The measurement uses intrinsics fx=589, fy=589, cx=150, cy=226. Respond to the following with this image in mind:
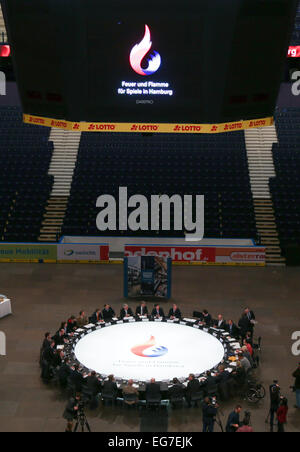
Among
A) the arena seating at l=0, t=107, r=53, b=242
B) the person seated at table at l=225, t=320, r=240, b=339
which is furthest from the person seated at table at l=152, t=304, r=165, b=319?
the arena seating at l=0, t=107, r=53, b=242

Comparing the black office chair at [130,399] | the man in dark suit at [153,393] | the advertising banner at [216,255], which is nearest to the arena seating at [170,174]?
the advertising banner at [216,255]

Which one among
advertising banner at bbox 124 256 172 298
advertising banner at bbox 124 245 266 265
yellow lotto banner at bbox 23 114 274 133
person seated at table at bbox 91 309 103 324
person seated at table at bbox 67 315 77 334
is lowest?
person seated at table at bbox 67 315 77 334

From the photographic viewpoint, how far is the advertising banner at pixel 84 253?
107 feet

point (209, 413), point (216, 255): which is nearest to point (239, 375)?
point (209, 413)

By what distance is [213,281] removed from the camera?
29797 mm

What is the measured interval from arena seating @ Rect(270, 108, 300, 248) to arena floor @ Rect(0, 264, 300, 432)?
3.34 m

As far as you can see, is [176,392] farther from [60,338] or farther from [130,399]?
[60,338]

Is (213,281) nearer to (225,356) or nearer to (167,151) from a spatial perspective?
(225,356)

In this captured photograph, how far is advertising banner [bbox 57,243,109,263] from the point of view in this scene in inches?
1286

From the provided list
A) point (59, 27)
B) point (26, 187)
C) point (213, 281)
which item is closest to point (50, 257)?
point (26, 187)

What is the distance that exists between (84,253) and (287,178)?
46.5 feet

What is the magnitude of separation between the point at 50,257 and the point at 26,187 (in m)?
6.56

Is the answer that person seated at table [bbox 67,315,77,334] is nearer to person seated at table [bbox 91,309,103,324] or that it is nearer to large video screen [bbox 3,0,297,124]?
person seated at table [bbox 91,309,103,324]

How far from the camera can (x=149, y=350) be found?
64.7 feet
